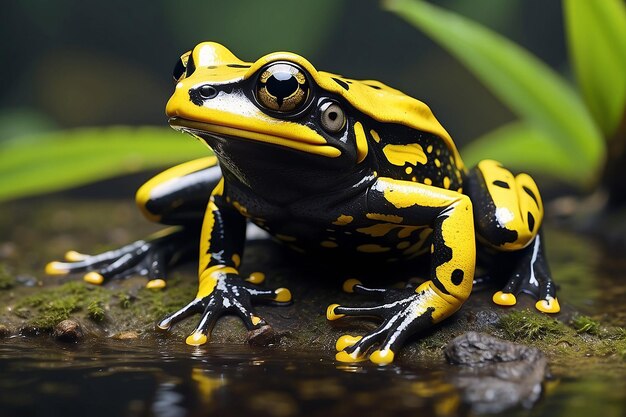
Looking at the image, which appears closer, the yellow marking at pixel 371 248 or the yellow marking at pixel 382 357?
the yellow marking at pixel 382 357

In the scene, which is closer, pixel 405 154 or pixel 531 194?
pixel 405 154

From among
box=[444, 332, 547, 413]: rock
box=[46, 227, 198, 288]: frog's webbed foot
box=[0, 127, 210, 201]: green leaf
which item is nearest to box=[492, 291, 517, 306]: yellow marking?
box=[444, 332, 547, 413]: rock

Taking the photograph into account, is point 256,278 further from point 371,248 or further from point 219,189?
point 371,248

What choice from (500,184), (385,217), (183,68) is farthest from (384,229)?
(183,68)

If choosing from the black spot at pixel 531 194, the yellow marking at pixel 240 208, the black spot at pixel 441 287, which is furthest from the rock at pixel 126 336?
the black spot at pixel 531 194

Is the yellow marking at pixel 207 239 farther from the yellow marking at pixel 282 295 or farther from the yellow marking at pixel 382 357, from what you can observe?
the yellow marking at pixel 382 357

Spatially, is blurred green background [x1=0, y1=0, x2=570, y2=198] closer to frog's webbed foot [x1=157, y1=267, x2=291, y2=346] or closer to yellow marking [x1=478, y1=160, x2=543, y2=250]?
yellow marking [x1=478, y1=160, x2=543, y2=250]
